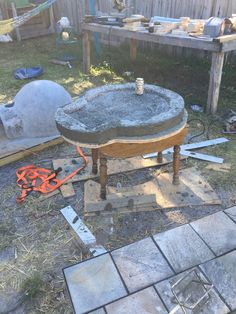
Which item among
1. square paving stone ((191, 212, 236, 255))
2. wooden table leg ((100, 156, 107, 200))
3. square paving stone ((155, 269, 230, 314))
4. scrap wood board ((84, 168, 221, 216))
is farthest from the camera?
scrap wood board ((84, 168, 221, 216))

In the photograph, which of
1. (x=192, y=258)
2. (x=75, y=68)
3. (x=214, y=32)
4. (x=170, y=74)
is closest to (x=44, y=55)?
(x=75, y=68)

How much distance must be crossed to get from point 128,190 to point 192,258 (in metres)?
1.22

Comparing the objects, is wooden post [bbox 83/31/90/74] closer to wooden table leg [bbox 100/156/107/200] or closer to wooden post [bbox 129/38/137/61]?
wooden post [bbox 129/38/137/61]

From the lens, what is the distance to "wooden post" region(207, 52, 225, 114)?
16.5 feet

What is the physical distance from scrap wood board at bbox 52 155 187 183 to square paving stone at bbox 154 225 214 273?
135cm

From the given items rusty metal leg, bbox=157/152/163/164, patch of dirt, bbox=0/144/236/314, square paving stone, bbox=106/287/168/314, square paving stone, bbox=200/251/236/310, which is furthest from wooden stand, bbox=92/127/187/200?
square paving stone, bbox=106/287/168/314

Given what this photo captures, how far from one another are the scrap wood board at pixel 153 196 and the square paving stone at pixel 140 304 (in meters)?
1.23

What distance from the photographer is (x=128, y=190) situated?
3723 millimetres

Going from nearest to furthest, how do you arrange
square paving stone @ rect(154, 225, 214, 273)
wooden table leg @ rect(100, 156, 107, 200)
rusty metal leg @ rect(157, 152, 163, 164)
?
1. square paving stone @ rect(154, 225, 214, 273)
2. wooden table leg @ rect(100, 156, 107, 200)
3. rusty metal leg @ rect(157, 152, 163, 164)

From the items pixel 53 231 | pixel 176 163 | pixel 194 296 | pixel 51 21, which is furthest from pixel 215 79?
pixel 51 21

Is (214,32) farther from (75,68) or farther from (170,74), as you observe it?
(75,68)

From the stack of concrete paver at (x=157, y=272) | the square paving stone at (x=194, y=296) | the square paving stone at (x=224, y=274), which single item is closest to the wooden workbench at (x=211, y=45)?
the stack of concrete paver at (x=157, y=272)

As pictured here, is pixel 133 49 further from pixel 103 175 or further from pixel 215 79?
pixel 103 175

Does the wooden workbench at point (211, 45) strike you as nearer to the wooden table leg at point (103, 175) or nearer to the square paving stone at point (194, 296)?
the wooden table leg at point (103, 175)
